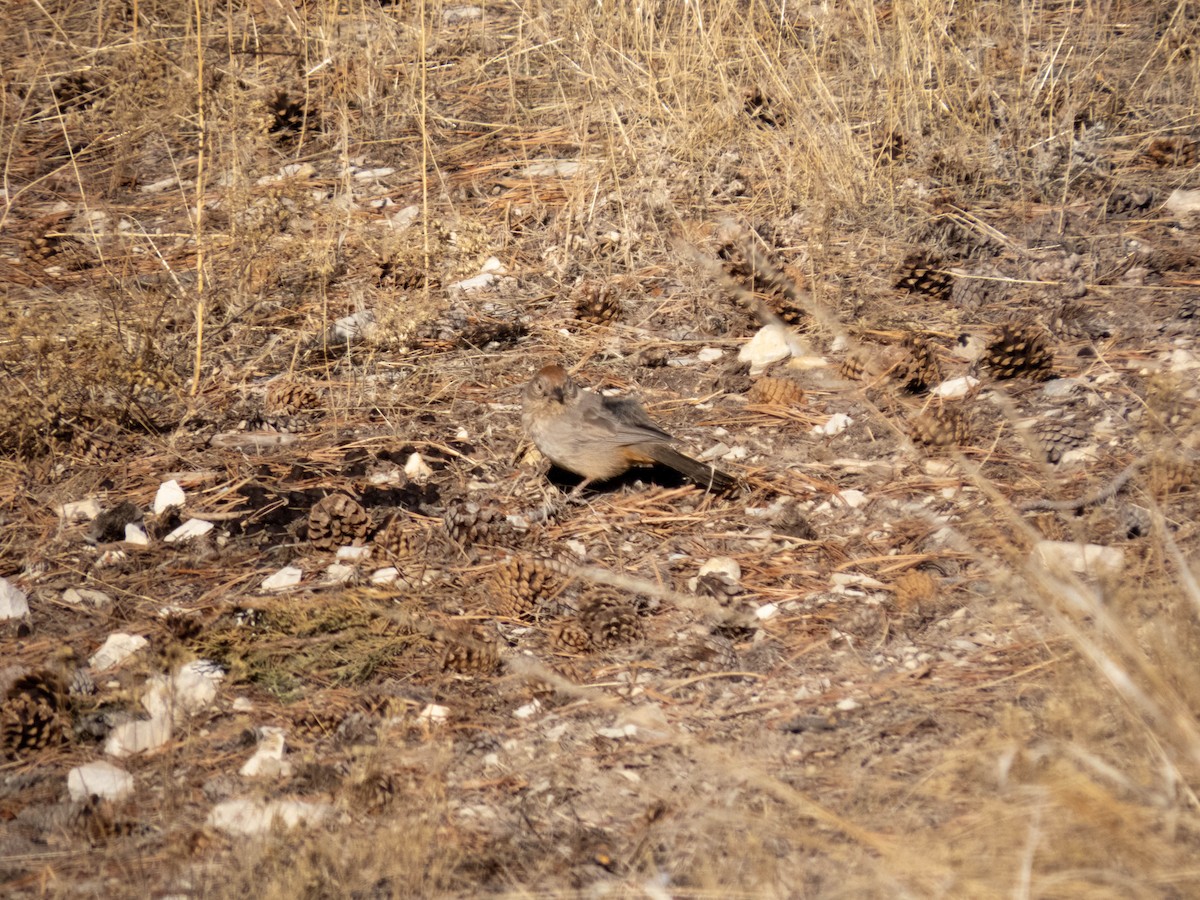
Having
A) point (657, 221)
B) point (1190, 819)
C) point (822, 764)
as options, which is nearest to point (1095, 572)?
point (822, 764)

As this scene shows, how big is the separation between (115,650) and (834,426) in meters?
2.76

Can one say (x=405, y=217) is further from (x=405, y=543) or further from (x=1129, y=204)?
(x=1129, y=204)

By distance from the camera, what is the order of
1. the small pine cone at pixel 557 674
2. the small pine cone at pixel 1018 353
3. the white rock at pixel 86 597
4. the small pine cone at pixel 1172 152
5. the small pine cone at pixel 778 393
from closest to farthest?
1. the small pine cone at pixel 557 674
2. the white rock at pixel 86 597
3. the small pine cone at pixel 1018 353
4. the small pine cone at pixel 778 393
5. the small pine cone at pixel 1172 152

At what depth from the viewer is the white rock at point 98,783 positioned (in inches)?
128

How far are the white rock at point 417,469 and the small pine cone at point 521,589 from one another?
875 millimetres

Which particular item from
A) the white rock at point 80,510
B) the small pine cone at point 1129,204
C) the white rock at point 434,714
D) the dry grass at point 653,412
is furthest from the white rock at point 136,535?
the small pine cone at point 1129,204

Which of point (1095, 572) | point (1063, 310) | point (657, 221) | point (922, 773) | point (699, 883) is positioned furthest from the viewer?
point (657, 221)

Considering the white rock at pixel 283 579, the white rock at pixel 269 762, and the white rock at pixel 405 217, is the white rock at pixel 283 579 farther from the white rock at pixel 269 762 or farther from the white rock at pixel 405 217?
the white rock at pixel 405 217

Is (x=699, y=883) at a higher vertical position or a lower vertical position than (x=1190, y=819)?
lower

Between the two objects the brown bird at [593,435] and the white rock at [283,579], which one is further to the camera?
the brown bird at [593,435]

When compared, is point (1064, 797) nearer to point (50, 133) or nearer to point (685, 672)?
point (685, 672)

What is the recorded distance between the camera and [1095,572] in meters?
3.61

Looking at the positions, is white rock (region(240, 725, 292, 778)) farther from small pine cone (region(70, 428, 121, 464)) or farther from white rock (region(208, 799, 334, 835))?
small pine cone (region(70, 428, 121, 464))

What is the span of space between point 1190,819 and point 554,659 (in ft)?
6.32
